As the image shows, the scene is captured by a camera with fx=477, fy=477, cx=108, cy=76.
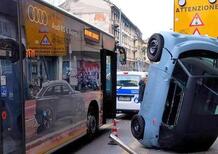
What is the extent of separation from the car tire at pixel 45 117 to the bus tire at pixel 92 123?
311 cm

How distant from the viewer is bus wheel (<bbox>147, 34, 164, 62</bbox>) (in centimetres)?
927

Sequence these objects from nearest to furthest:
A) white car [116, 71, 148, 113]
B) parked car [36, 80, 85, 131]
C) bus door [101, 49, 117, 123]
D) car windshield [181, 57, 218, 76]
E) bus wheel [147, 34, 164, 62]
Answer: parked car [36, 80, 85, 131] → car windshield [181, 57, 218, 76] → bus wheel [147, 34, 164, 62] → bus door [101, 49, 117, 123] → white car [116, 71, 148, 113]

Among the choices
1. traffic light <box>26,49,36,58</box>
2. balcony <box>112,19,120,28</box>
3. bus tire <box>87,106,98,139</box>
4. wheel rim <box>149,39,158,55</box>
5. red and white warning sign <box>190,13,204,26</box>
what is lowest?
bus tire <box>87,106,98,139</box>

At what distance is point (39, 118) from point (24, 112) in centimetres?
69

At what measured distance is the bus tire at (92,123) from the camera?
11.7 meters

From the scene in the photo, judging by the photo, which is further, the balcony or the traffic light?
the balcony

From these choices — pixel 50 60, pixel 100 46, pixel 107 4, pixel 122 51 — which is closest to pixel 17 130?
pixel 50 60

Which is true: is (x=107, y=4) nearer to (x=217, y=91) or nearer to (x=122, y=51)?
(x=122, y=51)

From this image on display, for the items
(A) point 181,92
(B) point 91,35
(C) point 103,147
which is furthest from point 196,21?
(A) point 181,92

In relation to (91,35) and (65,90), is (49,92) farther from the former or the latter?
(91,35)

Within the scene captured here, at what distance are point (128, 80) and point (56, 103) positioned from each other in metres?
10.4

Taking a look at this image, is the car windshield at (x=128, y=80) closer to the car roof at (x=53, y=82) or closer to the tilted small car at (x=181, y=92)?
the tilted small car at (x=181, y=92)

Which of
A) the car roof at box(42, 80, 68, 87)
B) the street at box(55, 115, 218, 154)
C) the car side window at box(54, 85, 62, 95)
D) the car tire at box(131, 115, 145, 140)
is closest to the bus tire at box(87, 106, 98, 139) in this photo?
the street at box(55, 115, 218, 154)

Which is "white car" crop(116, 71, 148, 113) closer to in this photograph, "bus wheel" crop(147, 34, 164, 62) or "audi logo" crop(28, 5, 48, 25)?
"bus wheel" crop(147, 34, 164, 62)
